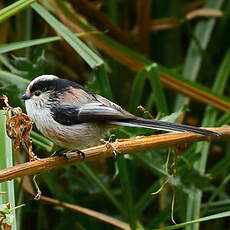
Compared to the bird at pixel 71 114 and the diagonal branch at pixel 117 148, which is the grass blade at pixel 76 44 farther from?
the diagonal branch at pixel 117 148

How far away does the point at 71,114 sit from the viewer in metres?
1.82

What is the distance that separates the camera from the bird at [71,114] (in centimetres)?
178

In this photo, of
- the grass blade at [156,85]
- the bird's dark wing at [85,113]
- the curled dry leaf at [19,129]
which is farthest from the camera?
the grass blade at [156,85]

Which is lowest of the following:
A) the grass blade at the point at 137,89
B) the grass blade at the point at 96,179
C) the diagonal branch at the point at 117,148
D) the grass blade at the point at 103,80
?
the diagonal branch at the point at 117,148

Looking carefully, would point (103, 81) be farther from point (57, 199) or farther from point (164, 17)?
point (164, 17)

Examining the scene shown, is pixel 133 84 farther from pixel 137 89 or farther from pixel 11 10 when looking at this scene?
pixel 11 10

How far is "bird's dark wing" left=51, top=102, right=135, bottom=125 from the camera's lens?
1.76m

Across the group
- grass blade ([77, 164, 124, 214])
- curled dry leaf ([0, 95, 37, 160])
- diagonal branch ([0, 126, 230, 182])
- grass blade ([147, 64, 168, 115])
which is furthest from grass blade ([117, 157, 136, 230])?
curled dry leaf ([0, 95, 37, 160])

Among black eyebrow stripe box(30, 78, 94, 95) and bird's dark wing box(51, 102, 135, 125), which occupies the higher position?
black eyebrow stripe box(30, 78, 94, 95)

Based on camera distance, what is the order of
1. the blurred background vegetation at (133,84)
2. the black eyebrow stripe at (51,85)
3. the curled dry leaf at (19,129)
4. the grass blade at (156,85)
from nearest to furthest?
the curled dry leaf at (19,129)
the black eyebrow stripe at (51,85)
the blurred background vegetation at (133,84)
the grass blade at (156,85)

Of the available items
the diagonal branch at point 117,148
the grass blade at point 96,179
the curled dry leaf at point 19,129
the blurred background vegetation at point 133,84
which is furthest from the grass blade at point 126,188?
the curled dry leaf at point 19,129

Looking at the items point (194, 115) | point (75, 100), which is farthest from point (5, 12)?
point (194, 115)

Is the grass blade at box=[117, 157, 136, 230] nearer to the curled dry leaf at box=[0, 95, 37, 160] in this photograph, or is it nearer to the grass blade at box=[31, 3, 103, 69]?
the grass blade at box=[31, 3, 103, 69]

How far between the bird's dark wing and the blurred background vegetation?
314mm
